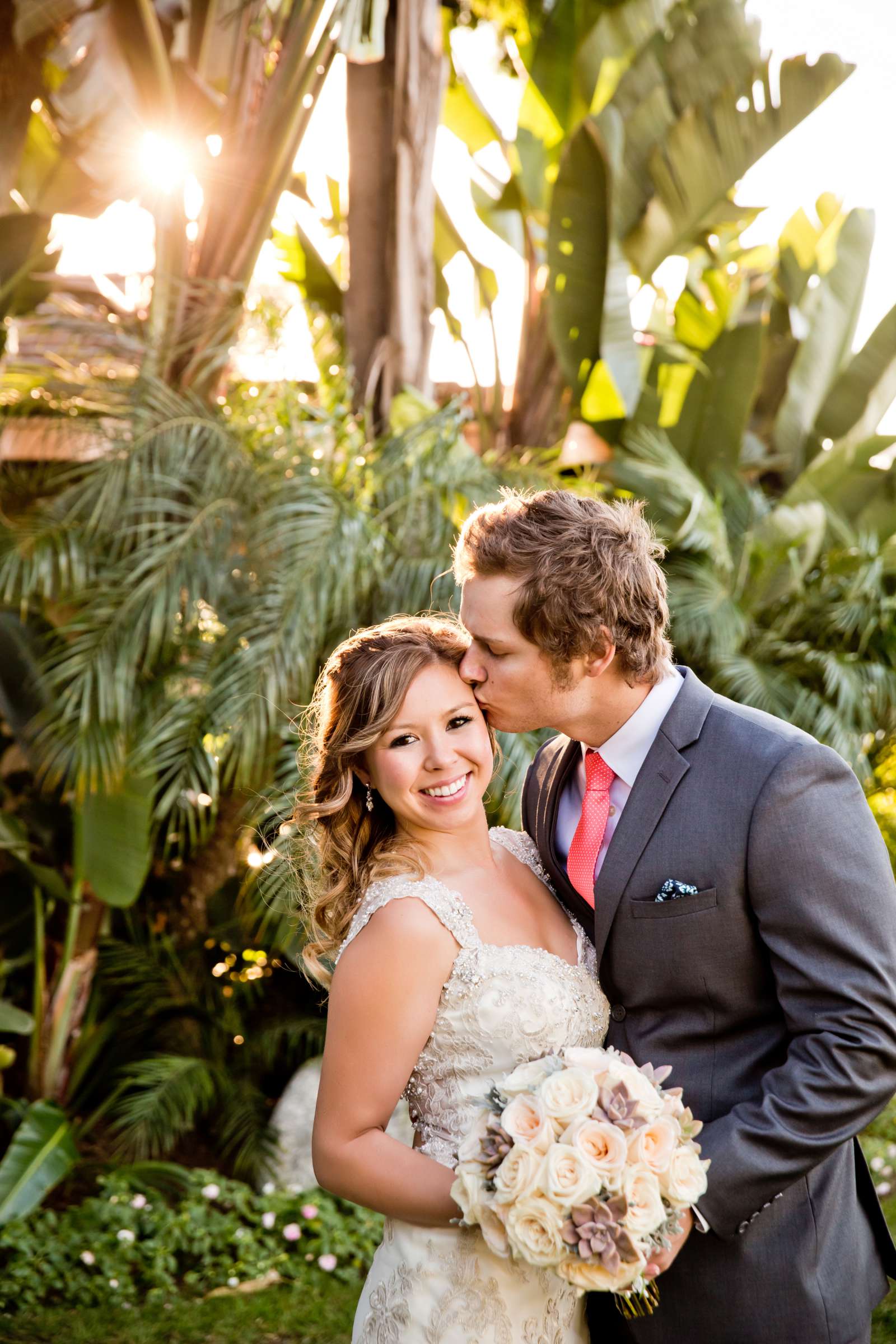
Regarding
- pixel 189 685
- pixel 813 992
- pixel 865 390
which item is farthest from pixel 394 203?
pixel 813 992

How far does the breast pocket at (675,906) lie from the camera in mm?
2172

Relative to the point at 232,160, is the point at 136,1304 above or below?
below

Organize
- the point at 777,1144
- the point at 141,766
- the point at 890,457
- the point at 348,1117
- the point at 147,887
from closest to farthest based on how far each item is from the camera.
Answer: the point at 777,1144
the point at 348,1117
the point at 141,766
the point at 147,887
the point at 890,457

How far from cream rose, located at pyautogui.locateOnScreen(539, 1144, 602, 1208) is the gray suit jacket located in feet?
1.24

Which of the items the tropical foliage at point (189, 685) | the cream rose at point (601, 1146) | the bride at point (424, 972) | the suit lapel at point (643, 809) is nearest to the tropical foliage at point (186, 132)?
the tropical foliage at point (189, 685)

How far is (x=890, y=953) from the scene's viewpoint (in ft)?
6.78

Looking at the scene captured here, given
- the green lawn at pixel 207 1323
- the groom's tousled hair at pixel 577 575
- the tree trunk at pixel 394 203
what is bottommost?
the green lawn at pixel 207 1323

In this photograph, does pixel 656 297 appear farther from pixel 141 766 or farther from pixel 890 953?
pixel 890 953

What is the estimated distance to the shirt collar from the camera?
2439 mm

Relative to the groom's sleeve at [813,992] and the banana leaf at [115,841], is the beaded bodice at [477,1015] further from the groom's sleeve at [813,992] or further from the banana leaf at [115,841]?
the banana leaf at [115,841]

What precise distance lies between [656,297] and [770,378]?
1207 millimetres

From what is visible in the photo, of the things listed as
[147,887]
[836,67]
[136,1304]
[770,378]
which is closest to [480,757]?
[136,1304]

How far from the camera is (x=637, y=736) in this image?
245cm

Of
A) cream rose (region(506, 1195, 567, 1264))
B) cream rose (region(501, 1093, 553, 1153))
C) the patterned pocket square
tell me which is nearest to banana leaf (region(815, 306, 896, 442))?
the patterned pocket square
